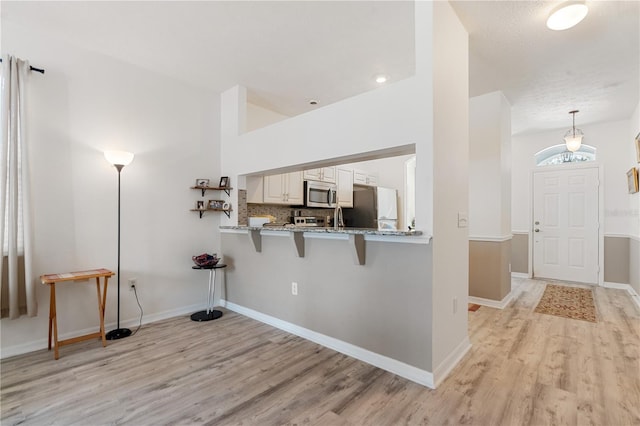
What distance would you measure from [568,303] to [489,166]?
2.14 meters

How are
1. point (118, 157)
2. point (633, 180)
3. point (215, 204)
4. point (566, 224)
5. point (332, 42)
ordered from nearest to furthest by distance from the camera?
point (332, 42), point (118, 157), point (215, 204), point (633, 180), point (566, 224)

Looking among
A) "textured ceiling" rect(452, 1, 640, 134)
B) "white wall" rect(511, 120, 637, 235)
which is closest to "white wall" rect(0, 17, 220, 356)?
"textured ceiling" rect(452, 1, 640, 134)

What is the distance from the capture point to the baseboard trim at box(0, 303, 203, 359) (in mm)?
2510

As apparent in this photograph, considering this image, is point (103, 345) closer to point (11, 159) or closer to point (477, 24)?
point (11, 159)

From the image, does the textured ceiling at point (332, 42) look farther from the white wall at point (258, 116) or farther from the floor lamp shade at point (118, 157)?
the floor lamp shade at point (118, 157)

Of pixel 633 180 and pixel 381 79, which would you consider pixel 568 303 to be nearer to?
pixel 633 180

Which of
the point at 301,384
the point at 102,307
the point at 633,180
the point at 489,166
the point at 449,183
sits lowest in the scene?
the point at 301,384

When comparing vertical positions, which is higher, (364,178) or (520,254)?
(364,178)

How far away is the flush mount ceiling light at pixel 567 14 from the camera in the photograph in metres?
2.09

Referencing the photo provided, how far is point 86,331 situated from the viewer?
2.90 meters

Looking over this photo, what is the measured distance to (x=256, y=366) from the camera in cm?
235

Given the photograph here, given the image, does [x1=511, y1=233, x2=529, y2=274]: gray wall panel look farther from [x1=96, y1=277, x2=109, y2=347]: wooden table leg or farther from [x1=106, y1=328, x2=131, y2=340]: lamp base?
[x1=96, y1=277, x2=109, y2=347]: wooden table leg

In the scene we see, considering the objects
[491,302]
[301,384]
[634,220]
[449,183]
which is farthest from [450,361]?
[634,220]

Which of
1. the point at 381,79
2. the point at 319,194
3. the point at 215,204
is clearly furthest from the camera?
the point at 319,194
